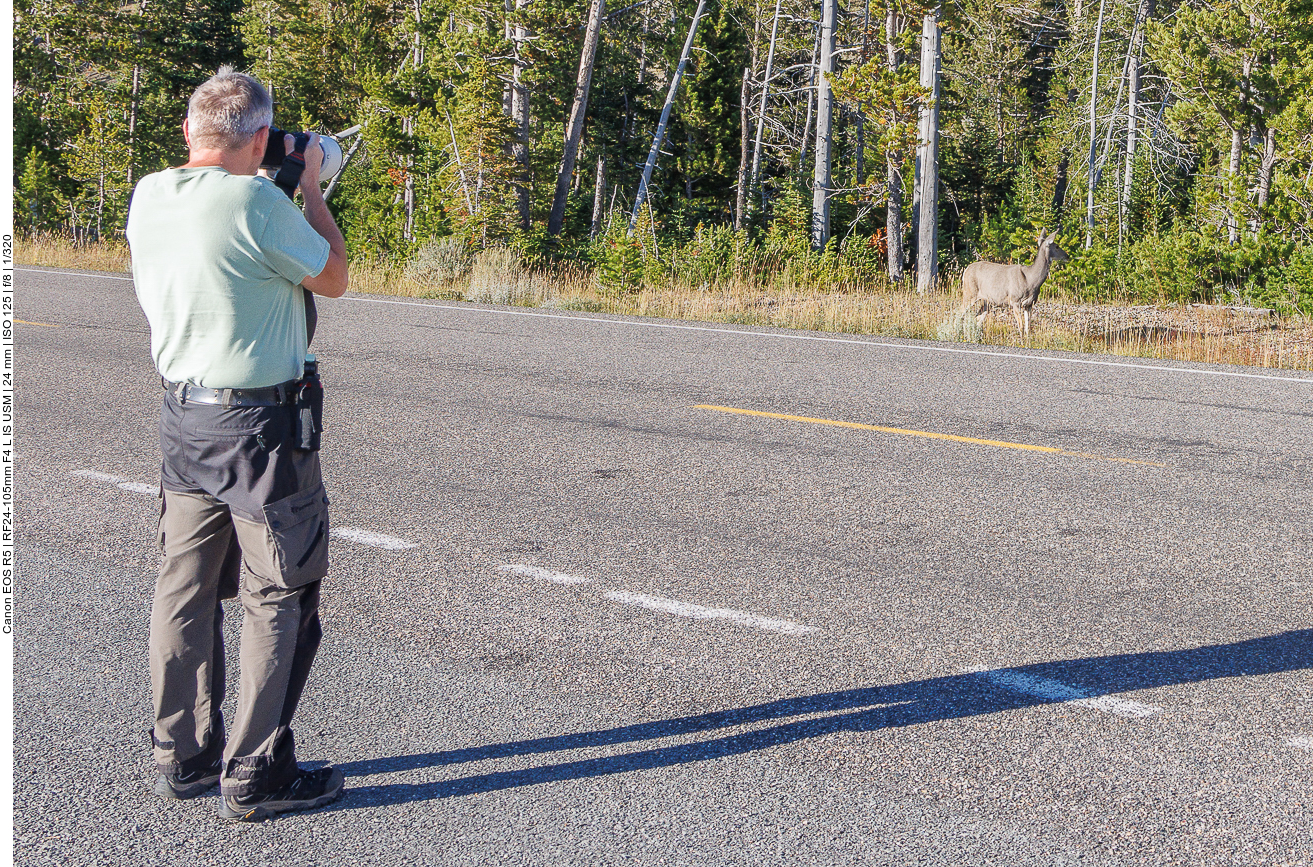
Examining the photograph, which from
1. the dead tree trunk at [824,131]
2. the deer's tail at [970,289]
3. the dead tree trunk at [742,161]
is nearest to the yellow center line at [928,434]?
the deer's tail at [970,289]

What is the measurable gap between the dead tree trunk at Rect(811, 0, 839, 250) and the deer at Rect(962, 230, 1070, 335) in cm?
958

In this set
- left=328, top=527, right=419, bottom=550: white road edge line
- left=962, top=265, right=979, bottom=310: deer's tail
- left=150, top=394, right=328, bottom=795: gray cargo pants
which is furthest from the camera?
left=962, top=265, right=979, bottom=310: deer's tail

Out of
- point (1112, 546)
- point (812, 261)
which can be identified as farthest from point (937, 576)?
point (812, 261)

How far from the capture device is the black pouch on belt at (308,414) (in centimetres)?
304

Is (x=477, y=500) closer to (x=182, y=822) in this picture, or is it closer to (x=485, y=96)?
(x=182, y=822)

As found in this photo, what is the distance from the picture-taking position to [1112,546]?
Result: 5.55m

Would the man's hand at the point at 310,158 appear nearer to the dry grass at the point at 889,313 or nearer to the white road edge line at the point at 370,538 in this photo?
the white road edge line at the point at 370,538

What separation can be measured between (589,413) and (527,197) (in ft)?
56.8

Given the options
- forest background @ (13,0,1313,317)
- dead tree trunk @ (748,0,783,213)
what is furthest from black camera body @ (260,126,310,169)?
dead tree trunk @ (748,0,783,213)

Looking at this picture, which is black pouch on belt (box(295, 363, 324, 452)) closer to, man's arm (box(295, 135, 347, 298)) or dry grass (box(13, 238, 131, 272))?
man's arm (box(295, 135, 347, 298))

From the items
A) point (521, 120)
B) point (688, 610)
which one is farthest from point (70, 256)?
point (688, 610)

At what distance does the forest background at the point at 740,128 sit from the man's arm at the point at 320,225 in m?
15.5

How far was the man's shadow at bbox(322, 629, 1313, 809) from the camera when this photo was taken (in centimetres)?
344

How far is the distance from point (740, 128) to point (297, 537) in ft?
115
